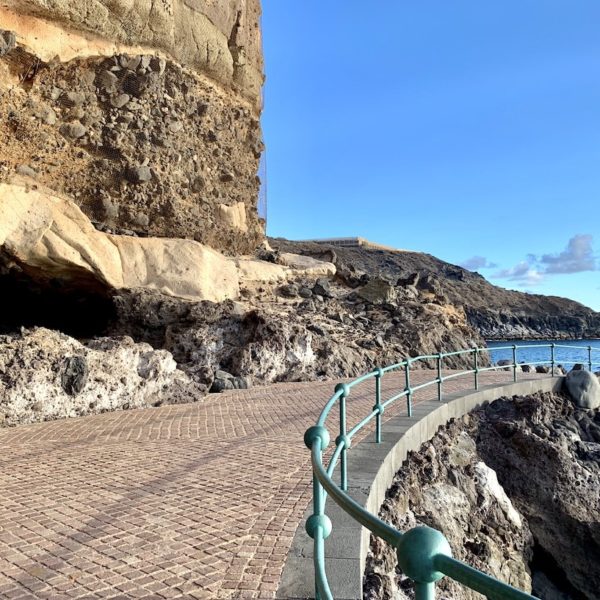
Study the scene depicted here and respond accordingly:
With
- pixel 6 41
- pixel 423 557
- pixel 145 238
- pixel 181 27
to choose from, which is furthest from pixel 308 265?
pixel 423 557

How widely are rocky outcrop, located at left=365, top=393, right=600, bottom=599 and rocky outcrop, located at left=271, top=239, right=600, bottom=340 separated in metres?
79.9

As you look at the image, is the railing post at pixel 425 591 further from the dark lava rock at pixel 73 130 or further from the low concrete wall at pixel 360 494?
the dark lava rock at pixel 73 130

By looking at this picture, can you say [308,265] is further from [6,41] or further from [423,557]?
[423,557]

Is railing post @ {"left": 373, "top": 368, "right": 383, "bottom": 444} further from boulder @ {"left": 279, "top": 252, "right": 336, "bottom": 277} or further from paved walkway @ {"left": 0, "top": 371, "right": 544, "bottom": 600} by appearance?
boulder @ {"left": 279, "top": 252, "right": 336, "bottom": 277}

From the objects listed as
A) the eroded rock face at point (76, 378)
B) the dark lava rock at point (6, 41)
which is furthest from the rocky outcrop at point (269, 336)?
the dark lava rock at point (6, 41)

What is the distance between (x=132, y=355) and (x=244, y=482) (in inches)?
227

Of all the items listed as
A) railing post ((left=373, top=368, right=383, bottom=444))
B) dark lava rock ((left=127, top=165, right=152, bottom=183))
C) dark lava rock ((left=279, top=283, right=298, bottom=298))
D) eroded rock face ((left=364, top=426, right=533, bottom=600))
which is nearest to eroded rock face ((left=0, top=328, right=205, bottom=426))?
eroded rock face ((left=364, top=426, right=533, bottom=600))

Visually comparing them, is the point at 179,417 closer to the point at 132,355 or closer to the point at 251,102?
the point at 132,355

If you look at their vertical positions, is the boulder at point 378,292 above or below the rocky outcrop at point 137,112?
Result: below

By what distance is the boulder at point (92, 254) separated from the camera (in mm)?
12406

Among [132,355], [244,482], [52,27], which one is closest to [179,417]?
[132,355]

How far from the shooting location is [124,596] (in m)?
3.16

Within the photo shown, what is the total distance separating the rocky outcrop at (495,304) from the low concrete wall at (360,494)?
8143cm

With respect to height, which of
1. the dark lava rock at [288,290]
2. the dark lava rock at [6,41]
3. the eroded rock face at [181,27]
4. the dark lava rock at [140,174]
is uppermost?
the eroded rock face at [181,27]
